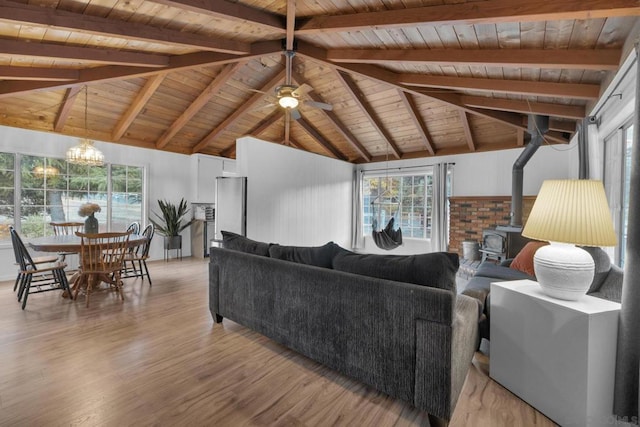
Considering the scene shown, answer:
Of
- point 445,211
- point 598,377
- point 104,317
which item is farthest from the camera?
point 445,211

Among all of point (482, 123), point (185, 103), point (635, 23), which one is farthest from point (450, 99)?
point (185, 103)

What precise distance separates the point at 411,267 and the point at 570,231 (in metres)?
0.85

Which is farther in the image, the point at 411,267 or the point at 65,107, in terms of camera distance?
the point at 65,107

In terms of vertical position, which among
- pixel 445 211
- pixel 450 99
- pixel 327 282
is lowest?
pixel 327 282

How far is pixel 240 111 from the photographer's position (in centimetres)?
558

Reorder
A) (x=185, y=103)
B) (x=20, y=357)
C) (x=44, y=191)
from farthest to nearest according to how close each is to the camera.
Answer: (x=185, y=103) < (x=44, y=191) < (x=20, y=357)

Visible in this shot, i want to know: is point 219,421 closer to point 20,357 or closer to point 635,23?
point 20,357

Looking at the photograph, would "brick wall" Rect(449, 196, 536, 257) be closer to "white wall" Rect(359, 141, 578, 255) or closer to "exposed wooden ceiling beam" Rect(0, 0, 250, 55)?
"white wall" Rect(359, 141, 578, 255)

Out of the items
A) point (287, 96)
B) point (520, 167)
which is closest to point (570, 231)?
point (287, 96)

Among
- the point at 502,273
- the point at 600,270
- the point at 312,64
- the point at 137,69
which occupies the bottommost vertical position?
the point at 502,273

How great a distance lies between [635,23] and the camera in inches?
81.4

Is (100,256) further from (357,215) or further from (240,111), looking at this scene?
(357,215)

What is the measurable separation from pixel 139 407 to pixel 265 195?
4.14 meters

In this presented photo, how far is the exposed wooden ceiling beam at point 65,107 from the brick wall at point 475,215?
6759 mm
